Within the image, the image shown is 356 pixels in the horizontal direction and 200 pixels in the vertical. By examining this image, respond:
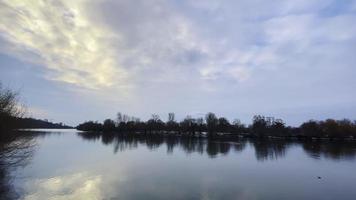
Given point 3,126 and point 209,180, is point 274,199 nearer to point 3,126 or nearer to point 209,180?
point 209,180

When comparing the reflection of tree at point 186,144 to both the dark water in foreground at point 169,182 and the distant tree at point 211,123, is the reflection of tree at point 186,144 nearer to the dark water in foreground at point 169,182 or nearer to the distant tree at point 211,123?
the dark water in foreground at point 169,182

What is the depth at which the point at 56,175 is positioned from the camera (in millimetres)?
29984

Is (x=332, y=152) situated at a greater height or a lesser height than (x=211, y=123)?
lesser

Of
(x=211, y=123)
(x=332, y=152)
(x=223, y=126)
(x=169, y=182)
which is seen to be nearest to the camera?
(x=169, y=182)

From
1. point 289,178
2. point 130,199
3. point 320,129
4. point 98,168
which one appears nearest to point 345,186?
point 289,178

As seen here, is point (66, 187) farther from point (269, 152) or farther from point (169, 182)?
point (269, 152)

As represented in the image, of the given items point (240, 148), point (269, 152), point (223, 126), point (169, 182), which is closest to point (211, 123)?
point (223, 126)

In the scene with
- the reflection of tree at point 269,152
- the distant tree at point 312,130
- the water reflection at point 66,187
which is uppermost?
the distant tree at point 312,130

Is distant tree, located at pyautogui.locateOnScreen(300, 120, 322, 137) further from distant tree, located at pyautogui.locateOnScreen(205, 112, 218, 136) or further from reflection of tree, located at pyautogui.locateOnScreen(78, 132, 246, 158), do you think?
reflection of tree, located at pyautogui.locateOnScreen(78, 132, 246, 158)

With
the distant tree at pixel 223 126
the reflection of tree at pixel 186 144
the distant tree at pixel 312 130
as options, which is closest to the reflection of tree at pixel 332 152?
the reflection of tree at pixel 186 144

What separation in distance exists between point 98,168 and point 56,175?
20.8 ft

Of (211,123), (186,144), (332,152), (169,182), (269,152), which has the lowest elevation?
(169,182)

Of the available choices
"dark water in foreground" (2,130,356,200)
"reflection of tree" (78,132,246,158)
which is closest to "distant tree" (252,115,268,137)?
"reflection of tree" (78,132,246,158)

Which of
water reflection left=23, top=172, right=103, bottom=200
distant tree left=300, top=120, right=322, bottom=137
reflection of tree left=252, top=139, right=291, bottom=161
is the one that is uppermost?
distant tree left=300, top=120, right=322, bottom=137
